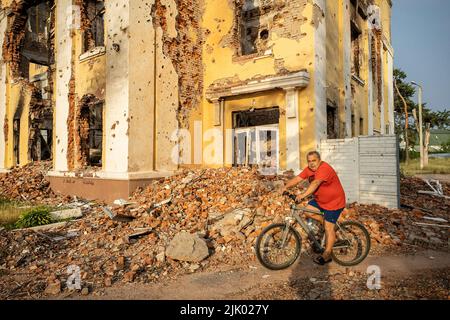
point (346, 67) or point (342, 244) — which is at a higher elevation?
point (346, 67)

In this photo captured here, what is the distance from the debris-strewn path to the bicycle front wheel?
5.9 inches

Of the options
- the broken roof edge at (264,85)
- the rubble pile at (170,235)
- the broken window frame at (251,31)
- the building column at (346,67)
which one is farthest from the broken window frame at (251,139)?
the building column at (346,67)

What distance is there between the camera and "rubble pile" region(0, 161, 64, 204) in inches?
396

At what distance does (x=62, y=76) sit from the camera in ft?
35.1

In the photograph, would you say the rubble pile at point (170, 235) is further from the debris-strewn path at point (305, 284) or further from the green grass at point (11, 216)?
the green grass at point (11, 216)

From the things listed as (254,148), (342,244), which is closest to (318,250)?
(342,244)

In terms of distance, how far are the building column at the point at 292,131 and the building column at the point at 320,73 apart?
1.88 ft

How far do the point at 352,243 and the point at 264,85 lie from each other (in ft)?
20.2

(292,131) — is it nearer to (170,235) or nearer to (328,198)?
(328,198)

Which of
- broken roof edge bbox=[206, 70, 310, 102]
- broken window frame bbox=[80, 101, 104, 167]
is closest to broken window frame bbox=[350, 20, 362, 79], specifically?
→ broken roof edge bbox=[206, 70, 310, 102]

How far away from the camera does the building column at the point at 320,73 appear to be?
28.9 ft

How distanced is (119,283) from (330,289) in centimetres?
283
